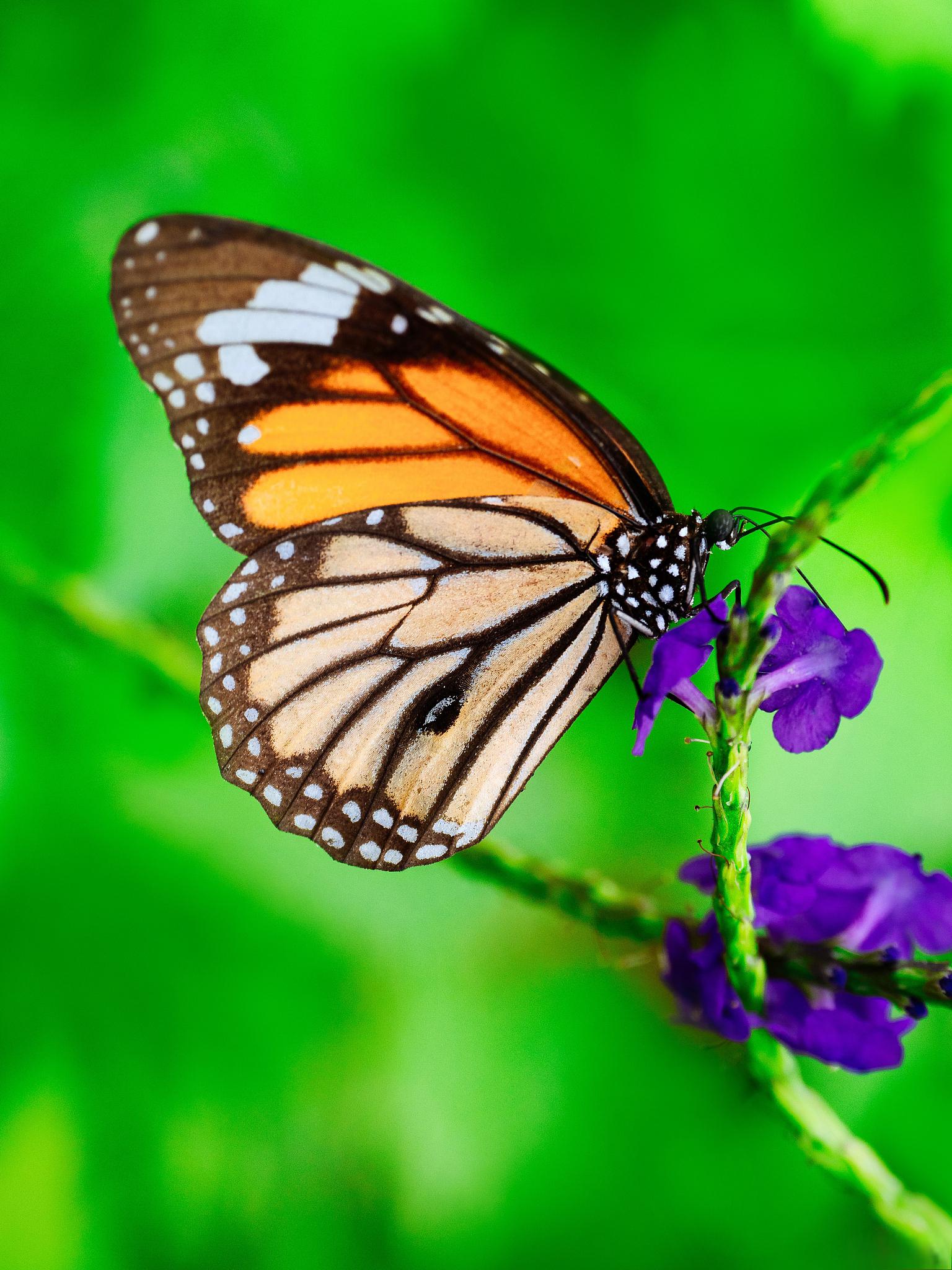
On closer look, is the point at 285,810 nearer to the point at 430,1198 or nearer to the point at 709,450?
the point at 430,1198

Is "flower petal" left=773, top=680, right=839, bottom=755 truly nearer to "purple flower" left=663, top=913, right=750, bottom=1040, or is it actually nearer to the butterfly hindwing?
"purple flower" left=663, top=913, right=750, bottom=1040

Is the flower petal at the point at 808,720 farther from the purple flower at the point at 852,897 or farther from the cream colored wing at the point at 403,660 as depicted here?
the cream colored wing at the point at 403,660

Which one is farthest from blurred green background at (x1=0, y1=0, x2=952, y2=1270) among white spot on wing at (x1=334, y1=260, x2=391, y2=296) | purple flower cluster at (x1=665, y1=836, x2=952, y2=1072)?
purple flower cluster at (x1=665, y1=836, x2=952, y2=1072)

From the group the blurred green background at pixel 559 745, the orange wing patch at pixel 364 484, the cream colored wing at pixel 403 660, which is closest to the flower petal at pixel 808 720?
the cream colored wing at pixel 403 660

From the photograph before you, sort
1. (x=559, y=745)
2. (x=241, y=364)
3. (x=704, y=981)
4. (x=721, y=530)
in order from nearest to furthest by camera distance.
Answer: (x=704, y=981) < (x=721, y=530) < (x=241, y=364) < (x=559, y=745)

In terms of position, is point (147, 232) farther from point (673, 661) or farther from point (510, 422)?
point (673, 661)

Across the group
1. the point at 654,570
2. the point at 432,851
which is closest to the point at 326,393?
the point at 654,570
